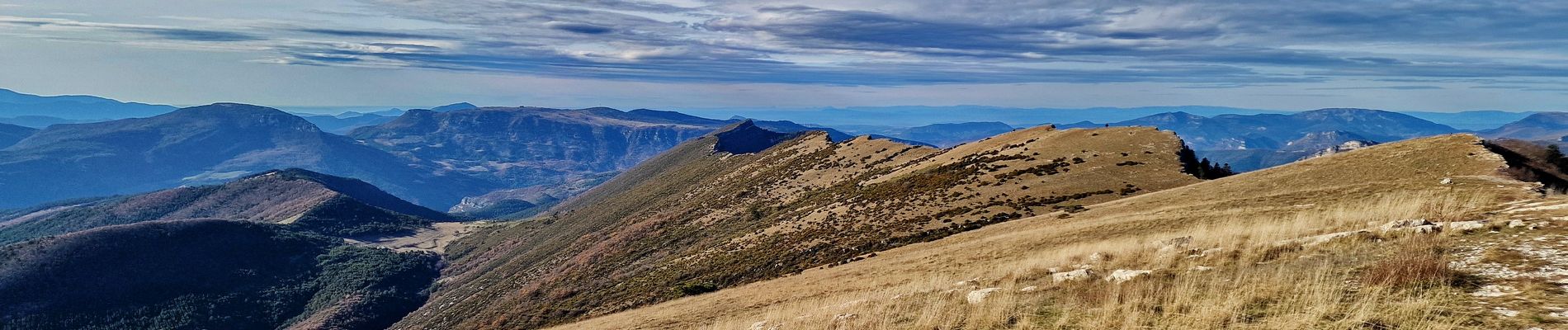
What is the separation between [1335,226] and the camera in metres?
16.7

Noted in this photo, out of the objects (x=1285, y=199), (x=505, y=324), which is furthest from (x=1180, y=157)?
(x=505, y=324)

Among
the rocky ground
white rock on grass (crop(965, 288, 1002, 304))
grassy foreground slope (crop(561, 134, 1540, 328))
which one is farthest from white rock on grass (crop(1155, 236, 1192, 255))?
the rocky ground

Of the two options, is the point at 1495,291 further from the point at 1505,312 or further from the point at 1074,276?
the point at 1074,276

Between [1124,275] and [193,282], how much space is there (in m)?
208

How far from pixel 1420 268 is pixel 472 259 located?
639 feet

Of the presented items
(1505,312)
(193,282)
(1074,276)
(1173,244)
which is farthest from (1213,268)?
(193,282)

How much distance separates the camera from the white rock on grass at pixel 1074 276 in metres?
15.6

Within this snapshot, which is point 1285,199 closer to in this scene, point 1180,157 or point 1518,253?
point 1518,253

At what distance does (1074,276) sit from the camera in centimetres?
1590

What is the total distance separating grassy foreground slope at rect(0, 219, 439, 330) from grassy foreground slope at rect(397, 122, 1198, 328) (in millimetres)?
39681

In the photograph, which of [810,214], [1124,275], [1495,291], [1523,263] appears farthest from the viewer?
[810,214]

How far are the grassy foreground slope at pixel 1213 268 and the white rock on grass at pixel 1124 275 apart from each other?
16cm

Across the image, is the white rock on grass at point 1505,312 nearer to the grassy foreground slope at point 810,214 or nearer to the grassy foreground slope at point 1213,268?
the grassy foreground slope at point 1213,268

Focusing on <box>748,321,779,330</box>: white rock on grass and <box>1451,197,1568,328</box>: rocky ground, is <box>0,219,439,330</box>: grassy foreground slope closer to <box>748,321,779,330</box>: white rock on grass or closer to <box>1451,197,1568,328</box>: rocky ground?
<box>748,321,779,330</box>: white rock on grass
